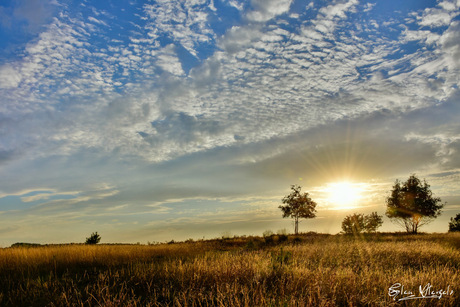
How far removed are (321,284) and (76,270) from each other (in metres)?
9.56

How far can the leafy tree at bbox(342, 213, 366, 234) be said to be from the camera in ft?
166

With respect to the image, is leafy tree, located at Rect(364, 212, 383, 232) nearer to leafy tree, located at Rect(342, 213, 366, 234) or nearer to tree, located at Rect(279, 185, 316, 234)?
leafy tree, located at Rect(342, 213, 366, 234)

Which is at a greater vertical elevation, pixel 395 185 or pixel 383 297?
pixel 395 185

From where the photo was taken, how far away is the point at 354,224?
51.3m

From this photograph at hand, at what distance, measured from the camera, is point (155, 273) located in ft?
27.8

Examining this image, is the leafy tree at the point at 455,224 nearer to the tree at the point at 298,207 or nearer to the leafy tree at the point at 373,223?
the leafy tree at the point at 373,223

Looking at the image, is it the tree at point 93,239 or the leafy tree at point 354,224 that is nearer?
the tree at point 93,239

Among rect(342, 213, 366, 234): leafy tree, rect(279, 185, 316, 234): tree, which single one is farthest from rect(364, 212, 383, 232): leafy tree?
rect(279, 185, 316, 234): tree

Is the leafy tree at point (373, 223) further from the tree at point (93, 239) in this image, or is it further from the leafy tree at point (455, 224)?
the tree at point (93, 239)

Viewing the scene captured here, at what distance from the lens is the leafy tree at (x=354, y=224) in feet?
166

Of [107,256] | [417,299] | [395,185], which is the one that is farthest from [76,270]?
[395,185]

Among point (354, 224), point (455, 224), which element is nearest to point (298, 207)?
point (354, 224)

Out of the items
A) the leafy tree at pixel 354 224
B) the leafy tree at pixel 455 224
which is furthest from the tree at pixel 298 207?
the leafy tree at pixel 455 224

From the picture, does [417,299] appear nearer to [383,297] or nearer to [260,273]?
[383,297]
